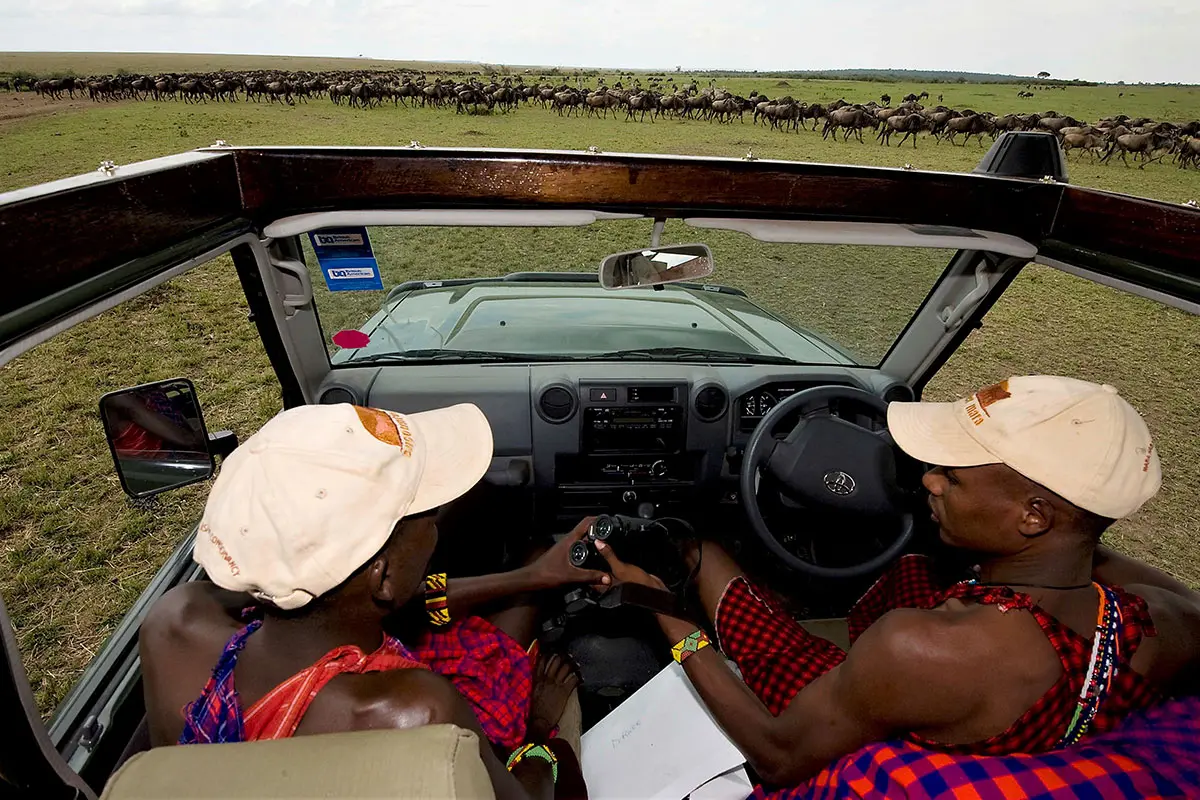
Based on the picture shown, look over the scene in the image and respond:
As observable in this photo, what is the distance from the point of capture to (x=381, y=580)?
1.46m

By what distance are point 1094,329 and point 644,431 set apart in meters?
8.55

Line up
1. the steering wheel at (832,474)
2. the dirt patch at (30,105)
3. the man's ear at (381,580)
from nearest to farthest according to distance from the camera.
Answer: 1. the man's ear at (381,580)
2. the steering wheel at (832,474)
3. the dirt patch at (30,105)

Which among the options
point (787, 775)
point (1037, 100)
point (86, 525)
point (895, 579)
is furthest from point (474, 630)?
point (1037, 100)

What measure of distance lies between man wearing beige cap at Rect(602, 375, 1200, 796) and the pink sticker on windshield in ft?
6.33

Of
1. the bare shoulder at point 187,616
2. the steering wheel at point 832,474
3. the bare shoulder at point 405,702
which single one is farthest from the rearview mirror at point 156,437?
the steering wheel at point 832,474

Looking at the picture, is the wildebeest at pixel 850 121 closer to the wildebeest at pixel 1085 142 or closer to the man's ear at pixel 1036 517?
the wildebeest at pixel 1085 142

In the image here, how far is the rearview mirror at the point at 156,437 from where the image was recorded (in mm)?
1858

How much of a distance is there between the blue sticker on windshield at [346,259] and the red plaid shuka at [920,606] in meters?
1.68

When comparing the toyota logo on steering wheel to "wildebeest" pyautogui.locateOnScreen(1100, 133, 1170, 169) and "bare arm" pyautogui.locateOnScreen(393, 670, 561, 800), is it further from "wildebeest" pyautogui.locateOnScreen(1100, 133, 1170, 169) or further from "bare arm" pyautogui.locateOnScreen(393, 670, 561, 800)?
"wildebeest" pyautogui.locateOnScreen(1100, 133, 1170, 169)

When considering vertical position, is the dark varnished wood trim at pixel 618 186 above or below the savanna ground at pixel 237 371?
above

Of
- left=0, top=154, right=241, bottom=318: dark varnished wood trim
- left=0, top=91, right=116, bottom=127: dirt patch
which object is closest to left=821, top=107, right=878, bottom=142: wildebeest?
left=0, top=154, right=241, bottom=318: dark varnished wood trim

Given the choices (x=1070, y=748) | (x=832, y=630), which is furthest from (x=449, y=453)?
(x=832, y=630)

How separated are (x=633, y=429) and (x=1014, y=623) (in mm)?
1863

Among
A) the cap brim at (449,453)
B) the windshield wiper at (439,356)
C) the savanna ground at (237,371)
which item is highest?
the cap brim at (449,453)
